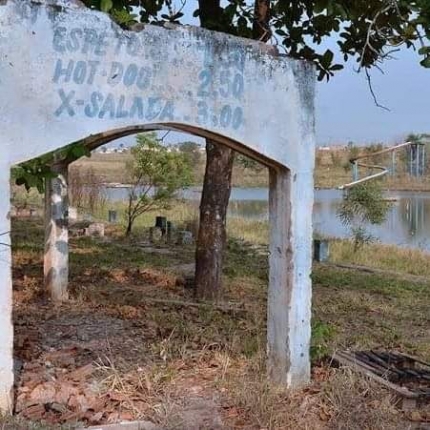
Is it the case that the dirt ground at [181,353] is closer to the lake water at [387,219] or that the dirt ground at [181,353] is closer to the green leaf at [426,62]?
the green leaf at [426,62]

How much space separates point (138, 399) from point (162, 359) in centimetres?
78

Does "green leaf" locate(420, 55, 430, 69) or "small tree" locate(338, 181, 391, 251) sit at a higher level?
"green leaf" locate(420, 55, 430, 69)

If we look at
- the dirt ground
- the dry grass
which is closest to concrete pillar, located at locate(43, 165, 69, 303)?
the dirt ground

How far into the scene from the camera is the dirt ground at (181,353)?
13.2 feet

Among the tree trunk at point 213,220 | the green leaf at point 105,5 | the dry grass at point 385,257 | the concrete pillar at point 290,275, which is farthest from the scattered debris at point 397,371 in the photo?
the dry grass at point 385,257

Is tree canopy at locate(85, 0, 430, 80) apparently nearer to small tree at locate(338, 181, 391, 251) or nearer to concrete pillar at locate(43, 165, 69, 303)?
concrete pillar at locate(43, 165, 69, 303)

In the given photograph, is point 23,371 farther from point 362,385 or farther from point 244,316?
point 244,316

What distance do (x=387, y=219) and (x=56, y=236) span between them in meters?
18.5

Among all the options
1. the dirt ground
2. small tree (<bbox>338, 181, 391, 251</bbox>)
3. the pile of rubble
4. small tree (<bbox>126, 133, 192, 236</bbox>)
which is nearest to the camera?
the pile of rubble

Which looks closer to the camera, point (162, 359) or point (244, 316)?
point (162, 359)

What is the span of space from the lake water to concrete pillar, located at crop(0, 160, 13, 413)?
14.8 meters

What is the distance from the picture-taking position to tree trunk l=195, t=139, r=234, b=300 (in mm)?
7629

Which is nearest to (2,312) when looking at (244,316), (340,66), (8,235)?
(8,235)

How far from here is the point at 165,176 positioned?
15.4 metres
